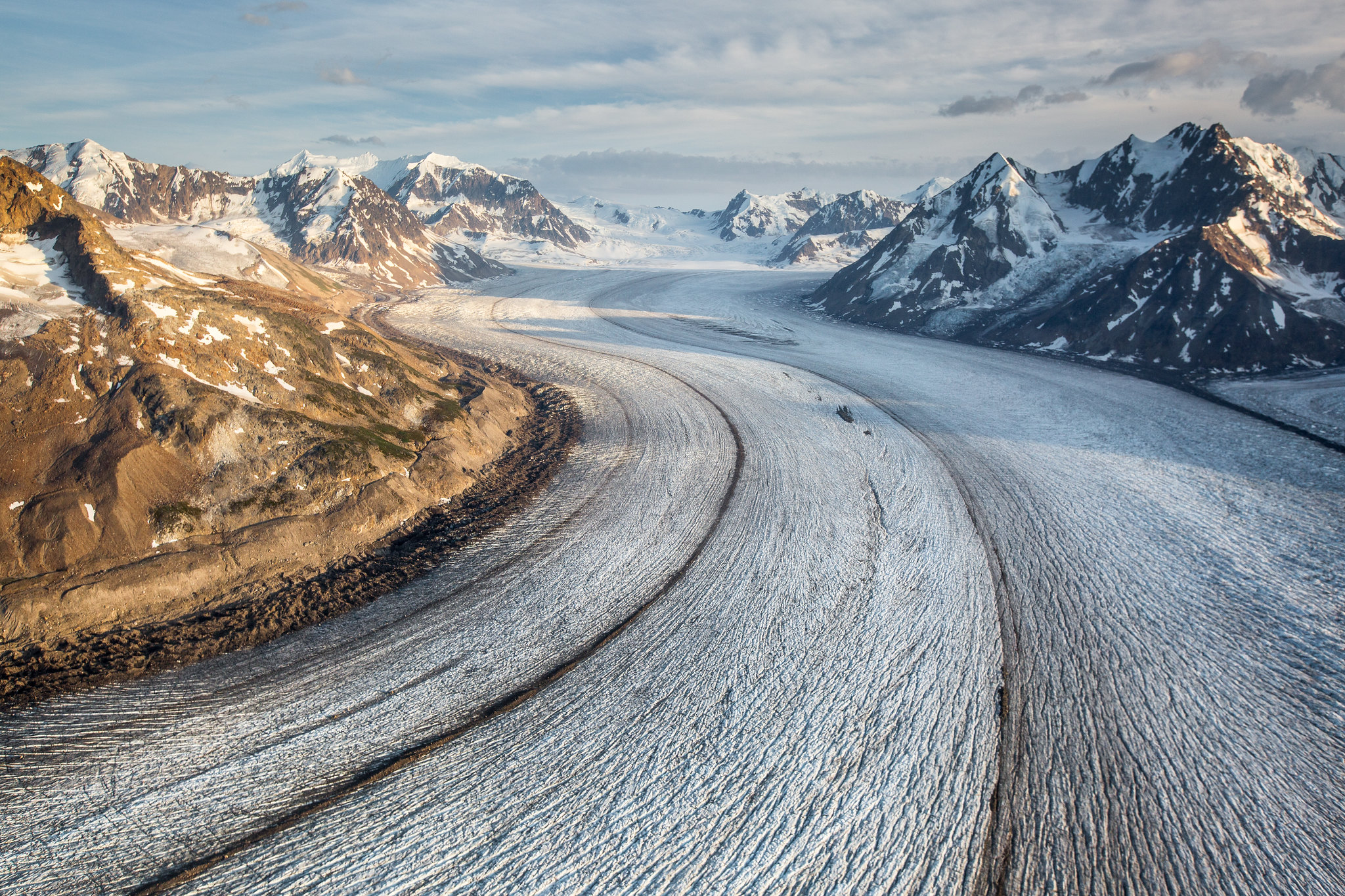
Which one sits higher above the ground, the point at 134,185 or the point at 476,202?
the point at 476,202

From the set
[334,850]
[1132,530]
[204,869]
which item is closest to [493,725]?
[334,850]

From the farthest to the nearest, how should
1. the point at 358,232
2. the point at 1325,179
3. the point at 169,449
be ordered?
the point at 358,232 → the point at 1325,179 → the point at 169,449

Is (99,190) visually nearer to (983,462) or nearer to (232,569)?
(232,569)

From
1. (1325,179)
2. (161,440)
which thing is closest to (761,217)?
(1325,179)

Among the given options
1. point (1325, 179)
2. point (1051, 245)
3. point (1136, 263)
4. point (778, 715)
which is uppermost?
point (1325, 179)

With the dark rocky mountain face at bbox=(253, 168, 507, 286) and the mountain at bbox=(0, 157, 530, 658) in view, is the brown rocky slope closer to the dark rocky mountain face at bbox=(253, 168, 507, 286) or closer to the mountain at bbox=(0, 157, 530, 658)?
the mountain at bbox=(0, 157, 530, 658)

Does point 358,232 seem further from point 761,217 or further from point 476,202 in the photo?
point 761,217

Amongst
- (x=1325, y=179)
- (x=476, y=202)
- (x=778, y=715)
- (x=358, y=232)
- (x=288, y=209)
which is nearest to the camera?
(x=778, y=715)
